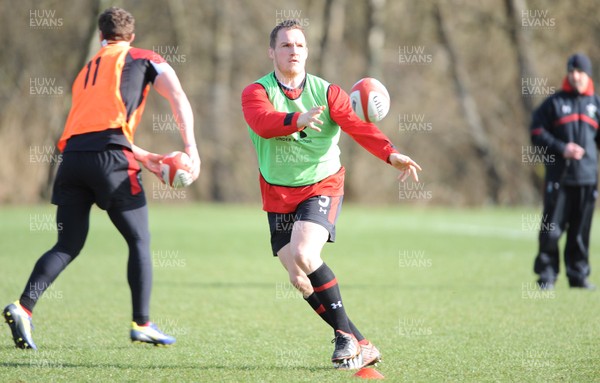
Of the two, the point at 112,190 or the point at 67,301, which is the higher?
the point at 112,190

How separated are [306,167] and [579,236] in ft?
15.4

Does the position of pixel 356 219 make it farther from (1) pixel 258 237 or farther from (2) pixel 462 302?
(2) pixel 462 302

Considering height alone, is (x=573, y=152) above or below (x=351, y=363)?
above

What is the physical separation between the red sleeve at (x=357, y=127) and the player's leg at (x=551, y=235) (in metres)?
4.19

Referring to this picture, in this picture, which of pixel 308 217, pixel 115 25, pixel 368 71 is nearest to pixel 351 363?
pixel 308 217

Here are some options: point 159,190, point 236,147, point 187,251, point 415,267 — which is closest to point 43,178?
point 159,190

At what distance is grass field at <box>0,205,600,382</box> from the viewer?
5117 mm

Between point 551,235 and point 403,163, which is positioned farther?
point 551,235

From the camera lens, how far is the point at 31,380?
471 cm

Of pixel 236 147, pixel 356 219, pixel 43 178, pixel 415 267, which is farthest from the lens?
pixel 236 147

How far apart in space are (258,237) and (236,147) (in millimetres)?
12531

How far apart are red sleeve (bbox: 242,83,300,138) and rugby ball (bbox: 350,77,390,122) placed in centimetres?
55

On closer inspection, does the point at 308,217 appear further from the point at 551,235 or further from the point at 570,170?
the point at 570,170

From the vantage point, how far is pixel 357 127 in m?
5.26
